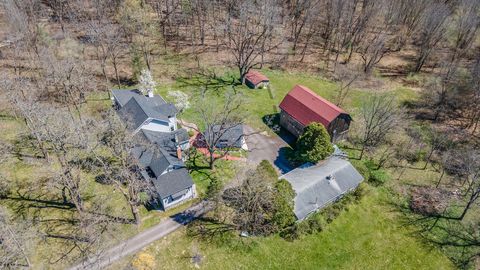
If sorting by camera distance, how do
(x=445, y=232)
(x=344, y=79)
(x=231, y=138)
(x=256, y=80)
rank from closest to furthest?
(x=445, y=232)
(x=231, y=138)
(x=256, y=80)
(x=344, y=79)

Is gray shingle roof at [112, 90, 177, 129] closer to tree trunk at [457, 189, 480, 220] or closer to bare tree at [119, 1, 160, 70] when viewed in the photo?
bare tree at [119, 1, 160, 70]

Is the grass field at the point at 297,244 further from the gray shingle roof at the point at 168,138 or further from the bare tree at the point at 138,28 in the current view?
the bare tree at the point at 138,28

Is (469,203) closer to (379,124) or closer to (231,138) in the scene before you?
(379,124)

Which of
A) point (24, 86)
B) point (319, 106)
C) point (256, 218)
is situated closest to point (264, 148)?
point (319, 106)

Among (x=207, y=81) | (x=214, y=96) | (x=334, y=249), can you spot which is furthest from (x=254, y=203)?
(x=207, y=81)

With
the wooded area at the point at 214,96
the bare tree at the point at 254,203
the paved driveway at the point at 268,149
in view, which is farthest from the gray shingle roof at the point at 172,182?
the paved driveway at the point at 268,149

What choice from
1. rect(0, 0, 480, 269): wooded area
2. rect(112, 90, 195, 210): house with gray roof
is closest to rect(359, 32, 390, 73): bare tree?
rect(0, 0, 480, 269): wooded area
